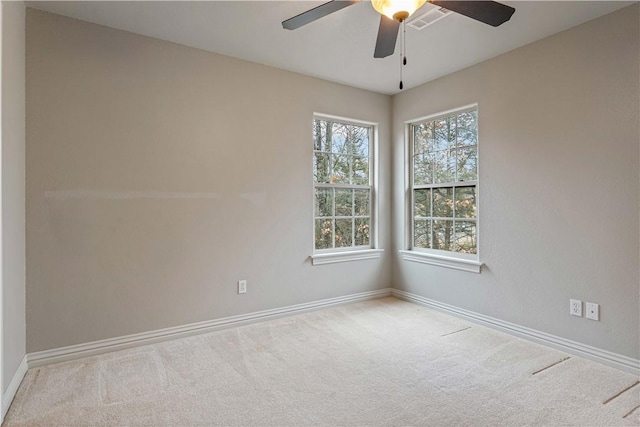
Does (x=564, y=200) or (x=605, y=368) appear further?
(x=564, y=200)

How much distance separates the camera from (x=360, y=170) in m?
4.23

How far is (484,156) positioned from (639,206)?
1248mm

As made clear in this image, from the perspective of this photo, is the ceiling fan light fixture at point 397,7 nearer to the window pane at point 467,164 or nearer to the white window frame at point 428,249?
the white window frame at point 428,249

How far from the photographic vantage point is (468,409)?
1.99 m

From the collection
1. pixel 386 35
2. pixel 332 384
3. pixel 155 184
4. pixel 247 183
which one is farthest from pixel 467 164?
pixel 155 184

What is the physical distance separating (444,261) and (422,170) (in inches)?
42.2

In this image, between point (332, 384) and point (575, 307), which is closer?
point (332, 384)

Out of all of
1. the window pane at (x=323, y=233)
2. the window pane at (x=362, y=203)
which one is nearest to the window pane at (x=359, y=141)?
the window pane at (x=362, y=203)

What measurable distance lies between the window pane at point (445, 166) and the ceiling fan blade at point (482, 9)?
189 cm

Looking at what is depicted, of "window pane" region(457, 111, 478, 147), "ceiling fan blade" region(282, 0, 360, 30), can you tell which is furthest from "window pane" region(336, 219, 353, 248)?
"ceiling fan blade" region(282, 0, 360, 30)

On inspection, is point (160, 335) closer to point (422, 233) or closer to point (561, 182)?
point (422, 233)

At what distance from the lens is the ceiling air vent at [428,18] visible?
8.10 feet

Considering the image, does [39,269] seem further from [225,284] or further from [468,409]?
[468,409]

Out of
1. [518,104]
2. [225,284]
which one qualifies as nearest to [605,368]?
[518,104]
